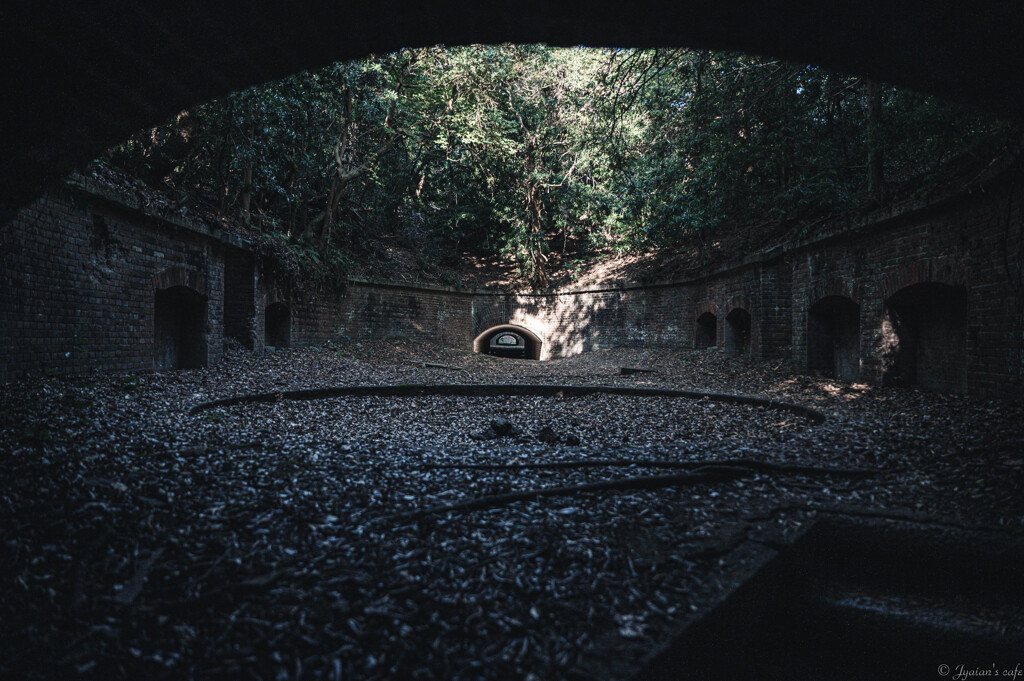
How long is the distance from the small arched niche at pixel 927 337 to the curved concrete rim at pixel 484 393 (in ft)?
6.76

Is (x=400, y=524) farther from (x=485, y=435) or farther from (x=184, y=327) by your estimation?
(x=184, y=327)

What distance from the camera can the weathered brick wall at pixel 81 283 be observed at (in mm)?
5262

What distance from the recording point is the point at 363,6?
1996 millimetres

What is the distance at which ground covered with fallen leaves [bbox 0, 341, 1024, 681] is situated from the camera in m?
1.66

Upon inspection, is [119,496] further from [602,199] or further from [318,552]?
[602,199]

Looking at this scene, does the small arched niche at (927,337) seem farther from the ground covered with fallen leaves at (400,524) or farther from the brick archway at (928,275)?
the ground covered with fallen leaves at (400,524)

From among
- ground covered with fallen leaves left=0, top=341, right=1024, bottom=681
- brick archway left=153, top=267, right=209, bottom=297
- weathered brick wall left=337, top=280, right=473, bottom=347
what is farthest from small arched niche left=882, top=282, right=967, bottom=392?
weathered brick wall left=337, top=280, right=473, bottom=347

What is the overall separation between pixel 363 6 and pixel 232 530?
2424 mm

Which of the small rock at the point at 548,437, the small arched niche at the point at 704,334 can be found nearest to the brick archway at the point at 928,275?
the small rock at the point at 548,437

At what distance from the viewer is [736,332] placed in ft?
38.6

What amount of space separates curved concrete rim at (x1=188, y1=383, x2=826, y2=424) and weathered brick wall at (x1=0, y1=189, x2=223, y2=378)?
6.23 ft

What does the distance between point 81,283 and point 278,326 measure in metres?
6.01

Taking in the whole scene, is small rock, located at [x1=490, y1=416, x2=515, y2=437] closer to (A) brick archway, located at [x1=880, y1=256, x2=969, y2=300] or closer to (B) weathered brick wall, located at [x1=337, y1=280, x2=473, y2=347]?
(A) brick archway, located at [x1=880, y1=256, x2=969, y2=300]

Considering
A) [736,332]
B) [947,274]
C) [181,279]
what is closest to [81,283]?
[181,279]
